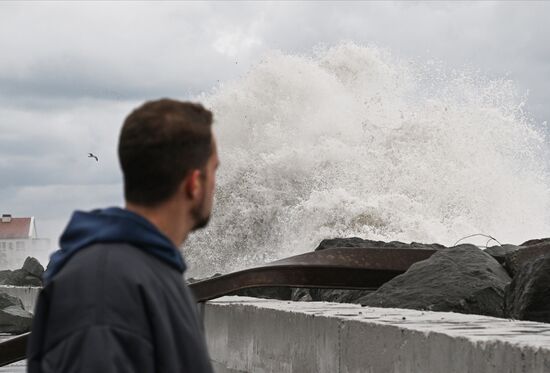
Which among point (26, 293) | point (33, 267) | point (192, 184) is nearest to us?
point (192, 184)

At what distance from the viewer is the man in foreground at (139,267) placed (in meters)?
1.91

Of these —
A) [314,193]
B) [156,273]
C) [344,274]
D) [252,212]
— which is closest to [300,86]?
[252,212]

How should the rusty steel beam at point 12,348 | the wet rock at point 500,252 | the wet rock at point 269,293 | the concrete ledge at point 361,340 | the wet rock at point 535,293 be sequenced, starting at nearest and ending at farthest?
the concrete ledge at point 361,340
the wet rock at point 535,293
the rusty steel beam at point 12,348
the wet rock at point 500,252
the wet rock at point 269,293

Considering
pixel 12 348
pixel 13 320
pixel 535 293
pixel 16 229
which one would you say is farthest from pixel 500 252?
pixel 16 229

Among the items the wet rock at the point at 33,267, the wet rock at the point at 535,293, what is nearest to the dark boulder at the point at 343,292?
the wet rock at the point at 535,293

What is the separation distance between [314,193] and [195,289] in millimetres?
18034

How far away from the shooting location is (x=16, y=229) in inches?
4626

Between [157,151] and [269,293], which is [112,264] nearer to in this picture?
[157,151]

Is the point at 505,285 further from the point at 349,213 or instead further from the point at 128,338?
the point at 349,213

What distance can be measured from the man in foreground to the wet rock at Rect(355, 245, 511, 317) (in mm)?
5158

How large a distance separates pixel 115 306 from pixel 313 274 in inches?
236

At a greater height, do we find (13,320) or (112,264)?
(13,320)

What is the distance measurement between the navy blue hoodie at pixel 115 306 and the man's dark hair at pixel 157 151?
6 centimetres

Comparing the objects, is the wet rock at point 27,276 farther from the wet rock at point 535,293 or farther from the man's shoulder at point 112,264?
the man's shoulder at point 112,264
